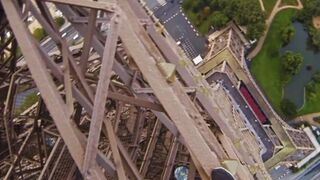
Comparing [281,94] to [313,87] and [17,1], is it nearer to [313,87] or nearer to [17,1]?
[313,87]

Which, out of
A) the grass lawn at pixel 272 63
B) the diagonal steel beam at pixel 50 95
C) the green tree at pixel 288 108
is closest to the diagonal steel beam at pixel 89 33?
the diagonal steel beam at pixel 50 95

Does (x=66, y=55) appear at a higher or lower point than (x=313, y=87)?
higher

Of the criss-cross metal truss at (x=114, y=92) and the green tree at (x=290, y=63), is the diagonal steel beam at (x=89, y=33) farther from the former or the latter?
the green tree at (x=290, y=63)

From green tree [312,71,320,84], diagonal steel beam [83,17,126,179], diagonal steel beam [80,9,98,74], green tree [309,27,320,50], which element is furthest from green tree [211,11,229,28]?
diagonal steel beam [83,17,126,179]

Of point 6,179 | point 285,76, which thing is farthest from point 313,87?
point 6,179

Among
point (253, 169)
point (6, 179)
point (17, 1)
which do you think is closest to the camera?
point (17, 1)

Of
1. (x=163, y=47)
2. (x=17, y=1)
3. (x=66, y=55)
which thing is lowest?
(x=163, y=47)

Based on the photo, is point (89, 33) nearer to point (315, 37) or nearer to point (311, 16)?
point (315, 37)
